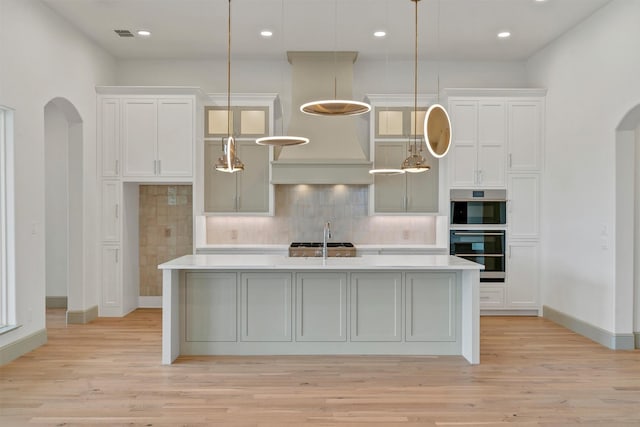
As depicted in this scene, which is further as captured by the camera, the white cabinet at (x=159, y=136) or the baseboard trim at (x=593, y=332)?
the white cabinet at (x=159, y=136)

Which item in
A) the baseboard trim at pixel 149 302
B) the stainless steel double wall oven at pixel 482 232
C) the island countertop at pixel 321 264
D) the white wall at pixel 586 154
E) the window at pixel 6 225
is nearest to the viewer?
the island countertop at pixel 321 264

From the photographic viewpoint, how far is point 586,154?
5.37 metres

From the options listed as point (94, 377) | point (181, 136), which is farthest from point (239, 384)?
point (181, 136)

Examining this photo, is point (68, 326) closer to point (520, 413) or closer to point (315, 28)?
point (315, 28)

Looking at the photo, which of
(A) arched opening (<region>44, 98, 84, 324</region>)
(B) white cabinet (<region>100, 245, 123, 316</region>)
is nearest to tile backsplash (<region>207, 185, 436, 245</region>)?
(B) white cabinet (<region>100, 245, 123, 316</region>)

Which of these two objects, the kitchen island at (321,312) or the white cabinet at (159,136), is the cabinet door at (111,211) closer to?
the white cabinet at (159,136)

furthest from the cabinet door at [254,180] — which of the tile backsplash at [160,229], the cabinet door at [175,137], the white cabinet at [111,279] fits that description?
the white cabinet at [111,279]

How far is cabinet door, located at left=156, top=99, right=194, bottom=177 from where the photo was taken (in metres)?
6.25

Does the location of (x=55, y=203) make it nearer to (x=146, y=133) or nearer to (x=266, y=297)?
(x=146, y=133)

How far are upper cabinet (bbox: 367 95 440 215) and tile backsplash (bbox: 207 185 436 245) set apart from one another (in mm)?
416

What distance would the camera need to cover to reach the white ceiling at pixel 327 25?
509cm

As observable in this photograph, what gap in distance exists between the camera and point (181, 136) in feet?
20.5

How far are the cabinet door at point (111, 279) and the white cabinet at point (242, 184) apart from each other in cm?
133

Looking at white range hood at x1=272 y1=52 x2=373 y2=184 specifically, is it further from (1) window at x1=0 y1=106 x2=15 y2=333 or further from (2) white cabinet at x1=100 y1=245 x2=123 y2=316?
(1) window at x1=0 y1=106 x2=15 y2=333
